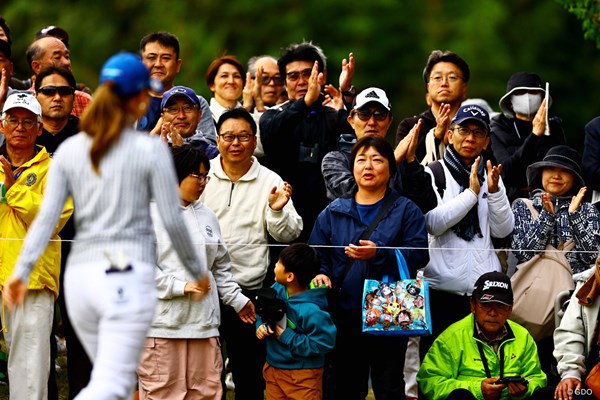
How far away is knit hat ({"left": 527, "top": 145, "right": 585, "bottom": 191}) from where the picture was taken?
1075 cm

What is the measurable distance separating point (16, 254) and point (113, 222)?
2.55m

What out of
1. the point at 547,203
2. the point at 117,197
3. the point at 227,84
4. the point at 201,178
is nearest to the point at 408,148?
the point at 547,203

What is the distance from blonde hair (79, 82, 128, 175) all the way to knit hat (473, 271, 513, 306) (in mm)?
3346

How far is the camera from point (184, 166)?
9938 millimetres

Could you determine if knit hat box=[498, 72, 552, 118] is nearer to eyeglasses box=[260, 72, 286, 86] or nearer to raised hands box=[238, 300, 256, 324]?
eyeglasses box=[260, 72, 286, 86]

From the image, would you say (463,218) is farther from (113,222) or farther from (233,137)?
(113,222)

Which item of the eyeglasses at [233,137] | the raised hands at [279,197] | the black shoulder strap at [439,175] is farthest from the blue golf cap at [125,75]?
the black shoulder strap at [439,175]

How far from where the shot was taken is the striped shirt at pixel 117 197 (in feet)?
24.9

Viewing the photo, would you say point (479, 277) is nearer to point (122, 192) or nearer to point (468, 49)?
point (122, 192)

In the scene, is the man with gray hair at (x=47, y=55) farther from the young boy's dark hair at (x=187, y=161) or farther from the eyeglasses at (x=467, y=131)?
the eyeglasses at (x=467, y=131)

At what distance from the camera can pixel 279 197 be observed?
10.2m

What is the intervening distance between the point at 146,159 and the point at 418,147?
4.05 meters

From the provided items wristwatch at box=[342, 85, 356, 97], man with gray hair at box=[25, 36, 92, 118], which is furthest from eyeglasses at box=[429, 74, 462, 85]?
man with gray hair at box=[25, 36, 92, 118]

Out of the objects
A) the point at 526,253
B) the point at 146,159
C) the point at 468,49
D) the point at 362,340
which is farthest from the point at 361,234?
the point at 468,49
